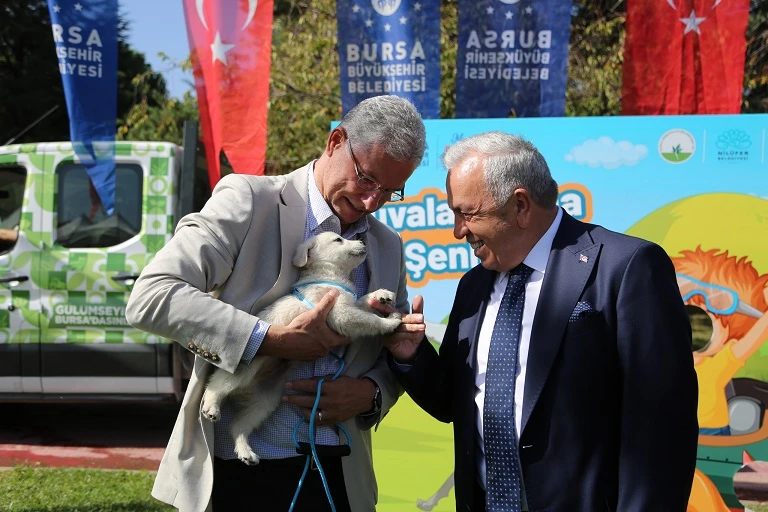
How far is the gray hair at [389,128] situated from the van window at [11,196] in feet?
19.5

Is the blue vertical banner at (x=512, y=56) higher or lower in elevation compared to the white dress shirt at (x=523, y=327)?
higher

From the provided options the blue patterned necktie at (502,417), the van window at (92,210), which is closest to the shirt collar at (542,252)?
the blue patterned necktie at (502,417)

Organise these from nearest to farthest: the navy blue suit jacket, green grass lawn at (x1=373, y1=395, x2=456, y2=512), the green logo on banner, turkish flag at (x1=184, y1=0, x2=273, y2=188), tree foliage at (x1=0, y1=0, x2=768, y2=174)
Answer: the navy blue suit jacket
green grass lawn at (x1=373, y1=395, x2=456, y2=512)
turkish flag at (x1=184, y1=0, x2=273, y2=188)
the green logo on banner
tree foliage at (x1=0, y1=0, x2=768, y2=174)

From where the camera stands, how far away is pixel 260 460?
2523mm

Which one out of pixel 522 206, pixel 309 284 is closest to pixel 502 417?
pixel 522 206

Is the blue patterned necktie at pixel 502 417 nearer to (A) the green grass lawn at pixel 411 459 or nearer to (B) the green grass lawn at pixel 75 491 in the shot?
(A) the green grass lawn at pixel 411 459

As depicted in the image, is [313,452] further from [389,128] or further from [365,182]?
[389,128]

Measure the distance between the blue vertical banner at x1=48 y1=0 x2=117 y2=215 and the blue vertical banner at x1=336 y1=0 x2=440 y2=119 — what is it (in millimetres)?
2057

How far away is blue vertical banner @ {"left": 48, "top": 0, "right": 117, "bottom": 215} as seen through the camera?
664cm

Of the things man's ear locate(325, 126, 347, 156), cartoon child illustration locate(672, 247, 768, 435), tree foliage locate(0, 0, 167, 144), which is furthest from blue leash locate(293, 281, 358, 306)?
tree foliage locate(0, 0, 167, 144)

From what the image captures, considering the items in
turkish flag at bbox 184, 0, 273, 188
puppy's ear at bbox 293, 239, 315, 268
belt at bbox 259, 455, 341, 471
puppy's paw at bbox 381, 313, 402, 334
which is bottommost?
belt at bbox 259, 455, 341, 471

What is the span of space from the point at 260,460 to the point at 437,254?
8.05ft

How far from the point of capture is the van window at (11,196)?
747 cm

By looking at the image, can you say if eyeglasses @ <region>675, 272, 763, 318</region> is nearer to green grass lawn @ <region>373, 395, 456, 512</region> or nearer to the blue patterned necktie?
green grass lawn @ <region>373, 395, 456, 512</region>
